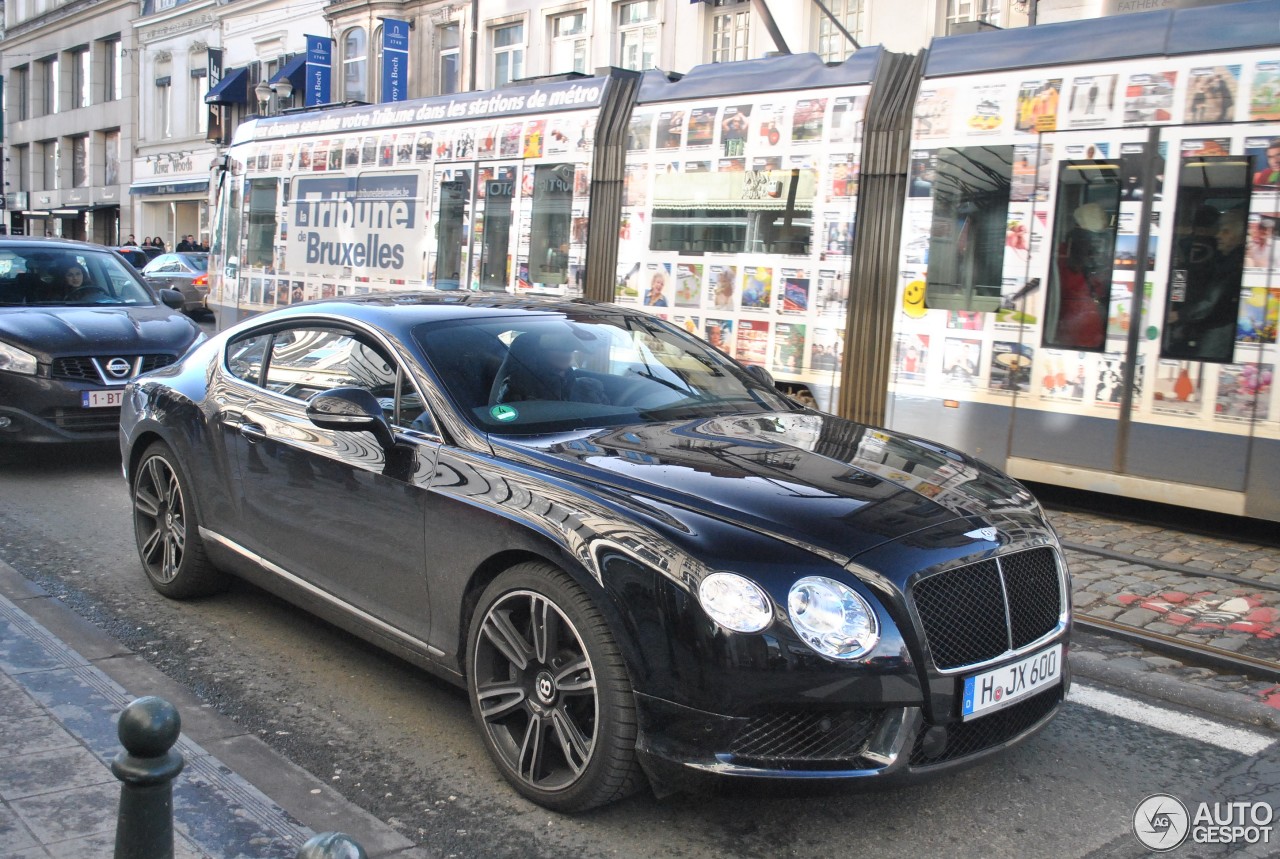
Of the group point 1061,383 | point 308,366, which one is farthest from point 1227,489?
point 308,366

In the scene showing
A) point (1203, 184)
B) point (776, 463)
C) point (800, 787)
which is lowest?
point (800, 787)

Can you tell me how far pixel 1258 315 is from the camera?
23.6ft

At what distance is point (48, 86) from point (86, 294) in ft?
160

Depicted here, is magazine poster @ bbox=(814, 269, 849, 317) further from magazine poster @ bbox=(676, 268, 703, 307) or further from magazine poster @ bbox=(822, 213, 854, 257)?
magazine poster @ bbox=(676, 268, 703, 307)

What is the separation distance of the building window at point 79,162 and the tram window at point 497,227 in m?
40.4

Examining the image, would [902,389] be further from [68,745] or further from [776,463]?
[68,745]

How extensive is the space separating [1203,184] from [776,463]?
4.98m

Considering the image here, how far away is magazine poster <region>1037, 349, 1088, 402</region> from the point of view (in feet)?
26.0

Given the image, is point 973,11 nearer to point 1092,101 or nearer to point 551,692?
point 1092,101

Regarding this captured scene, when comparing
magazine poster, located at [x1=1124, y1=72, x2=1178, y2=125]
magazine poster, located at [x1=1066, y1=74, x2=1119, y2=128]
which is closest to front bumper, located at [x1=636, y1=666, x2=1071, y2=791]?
magazine poster, located at [x1=1124, y1=72, x2=1178, y2=125]

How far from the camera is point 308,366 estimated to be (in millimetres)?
5008

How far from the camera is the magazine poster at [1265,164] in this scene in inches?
281

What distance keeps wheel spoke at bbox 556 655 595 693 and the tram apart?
530 cm
